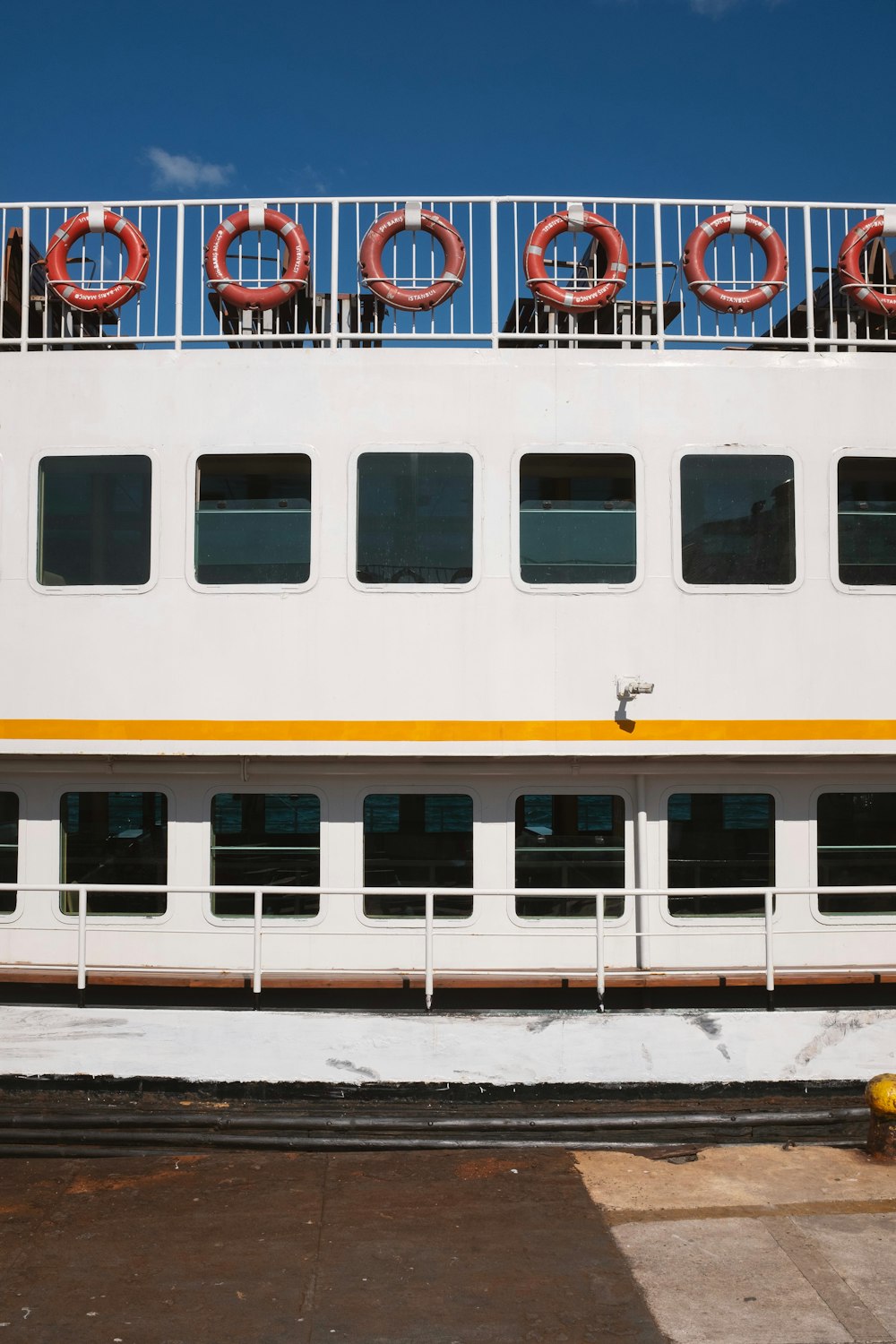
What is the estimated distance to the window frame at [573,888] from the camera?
867 centimetres

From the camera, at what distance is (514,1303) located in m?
5.76

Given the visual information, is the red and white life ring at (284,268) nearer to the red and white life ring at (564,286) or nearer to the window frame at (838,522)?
the red and white life ring at (564,286)

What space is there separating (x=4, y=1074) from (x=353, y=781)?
11.2 ft

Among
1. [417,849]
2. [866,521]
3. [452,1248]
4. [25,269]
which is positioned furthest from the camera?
[25,269]

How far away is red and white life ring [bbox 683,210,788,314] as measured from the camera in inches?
381

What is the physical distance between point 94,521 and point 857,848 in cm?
705

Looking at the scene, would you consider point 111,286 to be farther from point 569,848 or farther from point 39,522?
point 569,848

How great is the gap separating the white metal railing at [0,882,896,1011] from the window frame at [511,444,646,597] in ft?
8.06

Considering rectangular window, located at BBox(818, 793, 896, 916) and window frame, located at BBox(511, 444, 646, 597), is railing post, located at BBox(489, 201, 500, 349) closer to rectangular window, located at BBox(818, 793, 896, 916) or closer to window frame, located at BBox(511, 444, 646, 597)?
window frame, located at BBox(511, 444, 646, 597)

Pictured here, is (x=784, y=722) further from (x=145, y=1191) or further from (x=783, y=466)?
(x=145, y=1191)

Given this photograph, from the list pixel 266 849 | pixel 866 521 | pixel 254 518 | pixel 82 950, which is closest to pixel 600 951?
pixel 266 849

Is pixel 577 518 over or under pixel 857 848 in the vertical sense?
over

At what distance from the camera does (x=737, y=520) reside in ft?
29.4

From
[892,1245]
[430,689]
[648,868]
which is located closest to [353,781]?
[430,689]
